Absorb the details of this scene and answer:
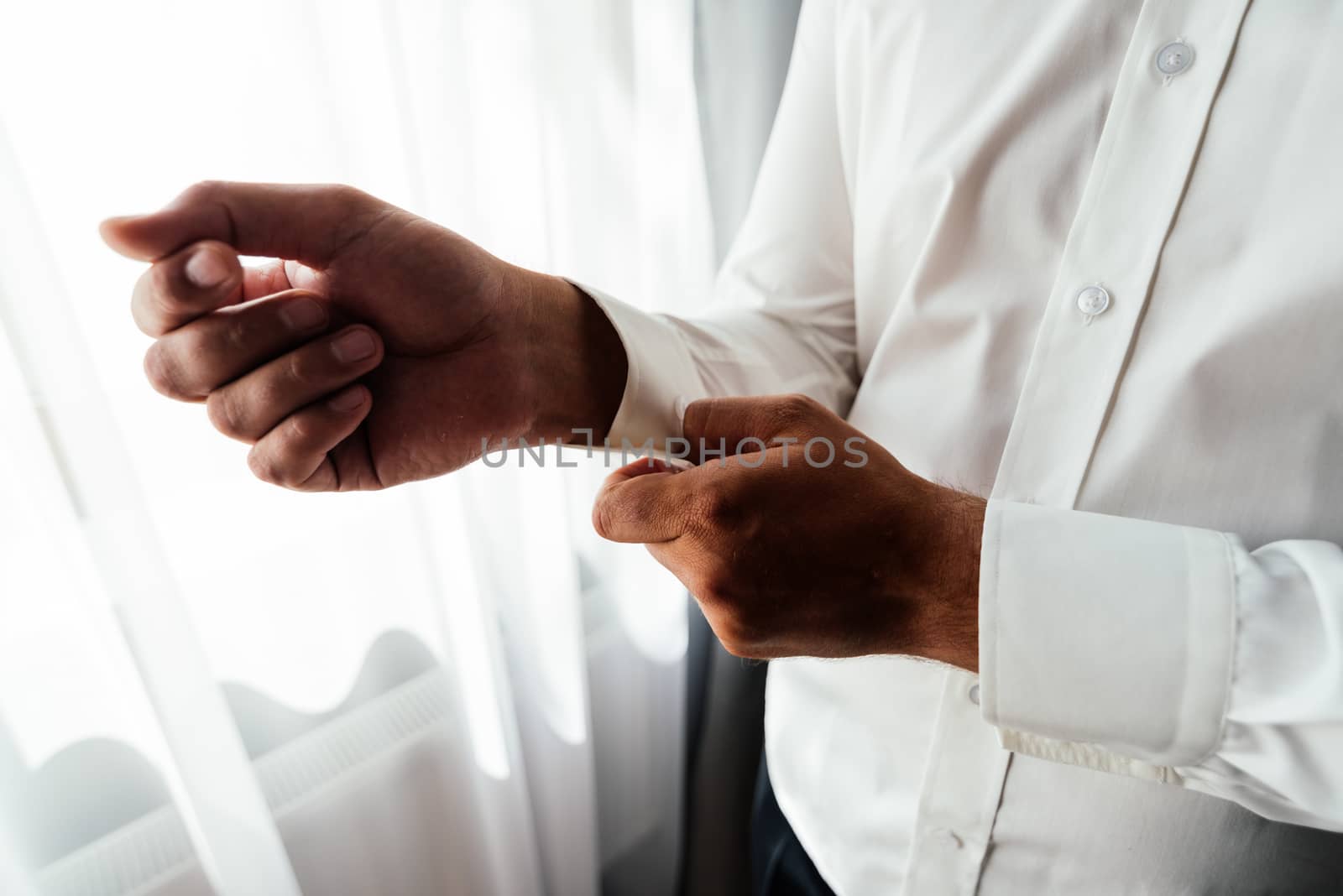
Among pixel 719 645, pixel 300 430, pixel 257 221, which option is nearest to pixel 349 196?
pixel 257 221

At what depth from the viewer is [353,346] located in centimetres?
48

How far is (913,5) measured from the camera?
1.98ft

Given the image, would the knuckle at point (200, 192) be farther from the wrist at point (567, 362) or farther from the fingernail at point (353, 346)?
the wrist at point (567, 362)

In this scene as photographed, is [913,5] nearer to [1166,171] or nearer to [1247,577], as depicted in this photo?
[1166,171]

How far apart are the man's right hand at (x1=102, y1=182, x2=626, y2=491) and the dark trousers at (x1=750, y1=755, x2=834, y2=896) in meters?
0.61

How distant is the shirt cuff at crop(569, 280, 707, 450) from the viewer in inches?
24.6

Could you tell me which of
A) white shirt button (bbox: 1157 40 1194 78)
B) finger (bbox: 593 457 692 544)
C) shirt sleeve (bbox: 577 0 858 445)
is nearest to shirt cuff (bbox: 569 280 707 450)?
shirt sleeve (bbox: 577 0 858 445)

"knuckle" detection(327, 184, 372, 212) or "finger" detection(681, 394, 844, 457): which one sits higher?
"knuckle" detection(327, 184, 372, 212)

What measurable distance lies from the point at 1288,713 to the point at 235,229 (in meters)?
0.68

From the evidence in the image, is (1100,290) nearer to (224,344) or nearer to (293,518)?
(224,344)

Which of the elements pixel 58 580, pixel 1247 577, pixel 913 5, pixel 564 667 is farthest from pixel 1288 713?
pixel 58 580

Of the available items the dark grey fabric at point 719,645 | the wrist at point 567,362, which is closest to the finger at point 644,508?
the wrist at point 567,362

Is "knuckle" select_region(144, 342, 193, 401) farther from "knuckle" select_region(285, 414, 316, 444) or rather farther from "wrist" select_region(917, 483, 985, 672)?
"wrist" select_region(917, 483, 985, 672)

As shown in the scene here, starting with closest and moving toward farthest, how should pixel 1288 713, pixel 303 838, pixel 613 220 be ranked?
pixel 1288 713
pixel 303 838
pixel 613 220
